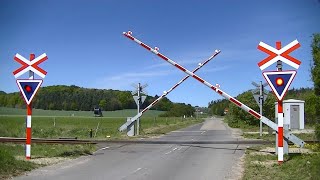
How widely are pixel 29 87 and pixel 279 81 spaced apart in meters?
8.30

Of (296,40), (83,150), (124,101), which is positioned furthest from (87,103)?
(296,40)

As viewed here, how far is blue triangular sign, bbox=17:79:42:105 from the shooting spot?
14.4 metres

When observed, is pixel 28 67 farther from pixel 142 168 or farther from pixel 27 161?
pixel 142 168

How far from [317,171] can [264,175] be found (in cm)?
182

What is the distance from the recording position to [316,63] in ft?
39.8

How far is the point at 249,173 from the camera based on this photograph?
11648 millimetres

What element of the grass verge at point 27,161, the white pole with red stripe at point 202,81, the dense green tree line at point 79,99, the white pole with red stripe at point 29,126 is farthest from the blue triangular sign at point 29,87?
the dense green tree line at point 79,99

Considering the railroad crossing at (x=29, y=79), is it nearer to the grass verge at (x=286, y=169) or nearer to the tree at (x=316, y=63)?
the grass verge at (x=286, y=169)

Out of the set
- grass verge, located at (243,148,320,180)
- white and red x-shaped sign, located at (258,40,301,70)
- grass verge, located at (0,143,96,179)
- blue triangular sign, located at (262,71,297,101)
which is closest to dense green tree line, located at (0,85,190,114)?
grass verge, located at (0,143,96,179)

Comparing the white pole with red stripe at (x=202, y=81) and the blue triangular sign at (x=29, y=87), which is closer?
the blue triangular sign at (x=29, y=87)

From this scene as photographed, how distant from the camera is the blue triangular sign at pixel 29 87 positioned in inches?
566

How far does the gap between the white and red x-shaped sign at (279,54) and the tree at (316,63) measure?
48 centimetres

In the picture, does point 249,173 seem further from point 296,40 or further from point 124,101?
point 124,101

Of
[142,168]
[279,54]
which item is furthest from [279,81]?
[142,168]
